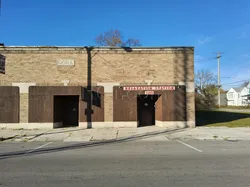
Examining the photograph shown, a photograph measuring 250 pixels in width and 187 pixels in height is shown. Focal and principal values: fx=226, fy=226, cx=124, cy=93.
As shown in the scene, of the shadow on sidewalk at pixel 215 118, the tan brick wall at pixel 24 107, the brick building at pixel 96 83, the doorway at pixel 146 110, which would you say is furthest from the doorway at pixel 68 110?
the shadow on sidewalk at pixel 215 118

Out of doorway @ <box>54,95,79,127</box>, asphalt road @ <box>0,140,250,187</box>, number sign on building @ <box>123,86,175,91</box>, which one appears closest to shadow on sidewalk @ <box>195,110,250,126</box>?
number sign on building @ <box>123,86,175,91</box>

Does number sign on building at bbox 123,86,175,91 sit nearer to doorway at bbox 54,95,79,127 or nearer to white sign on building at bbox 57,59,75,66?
doorway at bbox 54,95,79,127

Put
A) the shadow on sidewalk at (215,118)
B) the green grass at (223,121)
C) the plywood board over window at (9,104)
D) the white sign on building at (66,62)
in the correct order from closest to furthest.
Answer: the plywood board over window at (9,104)
the white sign on building at (66,62)
the green grass at (223,121)
the shadow on sidewalk at (215,118)

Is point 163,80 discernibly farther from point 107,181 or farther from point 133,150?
point 107,181

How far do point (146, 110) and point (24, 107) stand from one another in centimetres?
959

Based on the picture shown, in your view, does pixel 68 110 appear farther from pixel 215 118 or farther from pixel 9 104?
pixel 215 118

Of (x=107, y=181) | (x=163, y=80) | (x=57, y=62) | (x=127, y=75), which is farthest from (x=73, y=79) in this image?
(x=107, y=181)

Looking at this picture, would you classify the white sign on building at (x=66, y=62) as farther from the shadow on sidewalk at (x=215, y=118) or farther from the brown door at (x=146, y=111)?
the shadow on sidewalk at (x=215, y=118)

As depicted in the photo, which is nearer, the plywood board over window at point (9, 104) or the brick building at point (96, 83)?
the plywood board over window at point (9, 104)

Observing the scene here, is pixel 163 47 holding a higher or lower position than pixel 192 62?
higher

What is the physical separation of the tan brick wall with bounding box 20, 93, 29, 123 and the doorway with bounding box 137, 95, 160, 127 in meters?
8.68

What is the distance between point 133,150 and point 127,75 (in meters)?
9.01

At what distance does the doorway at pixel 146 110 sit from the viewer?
18.8m

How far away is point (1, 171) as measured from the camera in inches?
239
